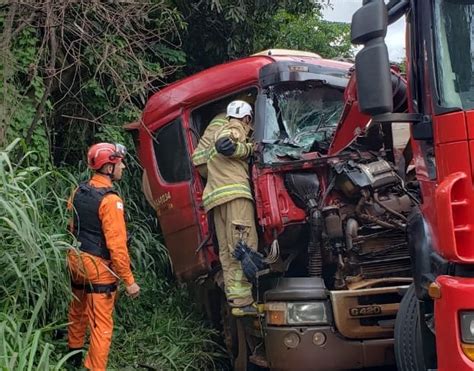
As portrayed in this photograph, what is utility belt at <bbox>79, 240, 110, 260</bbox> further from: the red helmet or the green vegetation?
the red helmet

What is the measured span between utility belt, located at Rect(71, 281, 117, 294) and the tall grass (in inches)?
4.9

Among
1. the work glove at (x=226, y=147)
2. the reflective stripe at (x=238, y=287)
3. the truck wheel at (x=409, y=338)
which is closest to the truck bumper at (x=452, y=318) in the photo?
the truck wheel at (x=409, y=338)

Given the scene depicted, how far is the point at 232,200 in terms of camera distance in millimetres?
5402

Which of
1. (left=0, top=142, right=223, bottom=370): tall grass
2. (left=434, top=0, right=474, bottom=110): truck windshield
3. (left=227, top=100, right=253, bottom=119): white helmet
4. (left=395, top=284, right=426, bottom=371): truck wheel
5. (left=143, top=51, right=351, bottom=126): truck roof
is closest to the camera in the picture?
(left=434, top=0, right=474, bottom=110): truck windshield

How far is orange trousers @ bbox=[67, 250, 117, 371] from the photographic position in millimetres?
5008

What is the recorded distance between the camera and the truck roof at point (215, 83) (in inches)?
236

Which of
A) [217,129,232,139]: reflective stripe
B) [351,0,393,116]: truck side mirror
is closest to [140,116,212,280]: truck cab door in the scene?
[217,129,232,139]: reflective stripe

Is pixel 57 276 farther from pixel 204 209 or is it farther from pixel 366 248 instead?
pixel 366 248

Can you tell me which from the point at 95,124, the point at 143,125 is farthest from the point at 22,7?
the point at 95,124

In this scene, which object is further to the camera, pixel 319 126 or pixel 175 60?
pixel 175 60

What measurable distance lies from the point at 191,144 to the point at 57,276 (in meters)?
1.94

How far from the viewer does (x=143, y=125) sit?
22.7 feet

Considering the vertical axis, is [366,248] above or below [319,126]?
below

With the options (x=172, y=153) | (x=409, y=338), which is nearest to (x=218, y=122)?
(x=172, y=153)
